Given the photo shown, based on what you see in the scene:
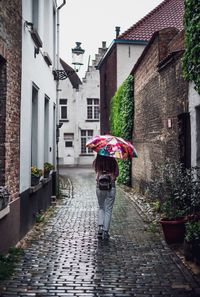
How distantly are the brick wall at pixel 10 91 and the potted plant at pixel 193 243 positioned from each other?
3.06 m

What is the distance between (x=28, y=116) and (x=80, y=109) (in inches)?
1209

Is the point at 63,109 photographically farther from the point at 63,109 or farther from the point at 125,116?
the point at 125,116

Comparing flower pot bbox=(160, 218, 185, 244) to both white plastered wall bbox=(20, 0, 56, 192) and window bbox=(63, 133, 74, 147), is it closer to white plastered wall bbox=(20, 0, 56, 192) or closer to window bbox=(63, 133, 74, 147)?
white plastered wall bbox=(20, 0, 56, 192)

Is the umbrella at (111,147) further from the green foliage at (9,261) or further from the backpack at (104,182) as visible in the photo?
the green foliage at (9,261)

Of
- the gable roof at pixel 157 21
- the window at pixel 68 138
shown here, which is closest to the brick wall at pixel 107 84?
the gable roof at pixel 157 21

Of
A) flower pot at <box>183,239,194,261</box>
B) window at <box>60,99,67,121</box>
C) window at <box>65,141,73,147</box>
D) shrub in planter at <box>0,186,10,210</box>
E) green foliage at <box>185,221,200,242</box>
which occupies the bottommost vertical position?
flower pot at <box>183,239,194,261</box>

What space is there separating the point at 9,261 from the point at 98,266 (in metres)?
1.36

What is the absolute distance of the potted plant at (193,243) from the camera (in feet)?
19.2

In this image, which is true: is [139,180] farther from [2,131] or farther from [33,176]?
[2,131]

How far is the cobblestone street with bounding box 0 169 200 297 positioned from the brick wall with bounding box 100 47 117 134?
16.1m

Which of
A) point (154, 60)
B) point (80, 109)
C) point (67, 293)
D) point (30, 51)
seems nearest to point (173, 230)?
point (67, 293)

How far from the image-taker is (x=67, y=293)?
482cm

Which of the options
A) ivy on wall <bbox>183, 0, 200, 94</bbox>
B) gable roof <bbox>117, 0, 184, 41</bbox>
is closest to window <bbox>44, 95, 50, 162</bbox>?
ivy on wall <bbox>183, 0, 200, 94</bbox>

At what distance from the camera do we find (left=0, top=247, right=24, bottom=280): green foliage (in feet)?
17.8
